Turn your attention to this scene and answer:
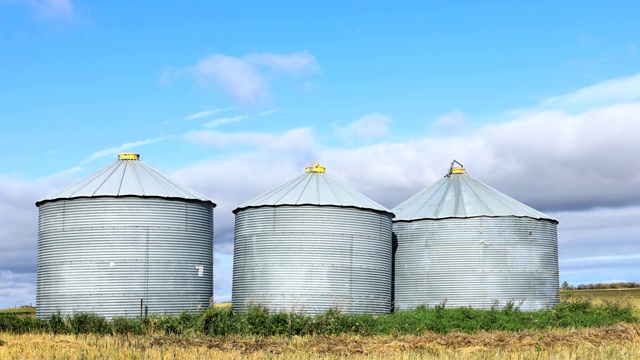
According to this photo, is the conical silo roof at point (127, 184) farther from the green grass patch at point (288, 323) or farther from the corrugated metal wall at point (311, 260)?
the green grass patch at point (288, 323)

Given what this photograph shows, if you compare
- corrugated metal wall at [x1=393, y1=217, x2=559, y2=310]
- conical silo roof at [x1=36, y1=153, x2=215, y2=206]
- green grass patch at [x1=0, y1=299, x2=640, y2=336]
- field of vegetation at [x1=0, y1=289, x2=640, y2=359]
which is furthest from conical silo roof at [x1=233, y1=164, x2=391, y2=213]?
field of vegetation at [x1=0, y1=289, x2=640, y2=359]

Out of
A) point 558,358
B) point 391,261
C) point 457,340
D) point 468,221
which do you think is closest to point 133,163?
point 391,261

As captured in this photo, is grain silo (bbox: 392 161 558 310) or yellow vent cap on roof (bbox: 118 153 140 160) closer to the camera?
yellow vent cap on roof (bbox: 118 153 140 160)

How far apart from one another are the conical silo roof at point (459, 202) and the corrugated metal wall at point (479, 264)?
1.39 feet

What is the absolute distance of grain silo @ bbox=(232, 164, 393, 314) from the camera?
38125mm

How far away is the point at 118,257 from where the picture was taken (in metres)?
36.5

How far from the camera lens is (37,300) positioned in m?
38.2

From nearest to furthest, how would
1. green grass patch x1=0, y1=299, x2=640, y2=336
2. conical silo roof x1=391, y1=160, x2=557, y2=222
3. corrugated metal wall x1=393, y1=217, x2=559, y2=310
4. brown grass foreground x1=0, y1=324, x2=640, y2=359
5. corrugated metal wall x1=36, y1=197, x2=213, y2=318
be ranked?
brown grass foreground x1=0, y1=324, x2=640, y2=359 < green grass patch x1=0, y1=299, x2=640, y2=336 < corrugated metal wall x1=36, y1=197, x2=213, y2=318 < corrugated metal wall x1=393, y1=217, x2=559, y2=310 < conical silo roof x1=391, y1=160, x2=557, y2=222

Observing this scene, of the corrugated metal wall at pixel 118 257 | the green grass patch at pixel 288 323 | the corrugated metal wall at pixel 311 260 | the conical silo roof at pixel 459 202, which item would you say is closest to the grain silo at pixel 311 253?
the corrugated metal wall at pixel 311 260

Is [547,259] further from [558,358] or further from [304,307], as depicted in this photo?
[558,358]

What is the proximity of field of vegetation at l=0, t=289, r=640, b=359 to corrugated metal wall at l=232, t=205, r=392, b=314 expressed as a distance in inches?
68.1

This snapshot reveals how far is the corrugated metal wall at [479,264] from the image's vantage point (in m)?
42.1

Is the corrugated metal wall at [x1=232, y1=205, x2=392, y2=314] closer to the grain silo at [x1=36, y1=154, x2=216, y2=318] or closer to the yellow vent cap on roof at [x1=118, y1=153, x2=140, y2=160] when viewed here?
the grain silo at [x1=36, y1=154, x2=216, y2=318]

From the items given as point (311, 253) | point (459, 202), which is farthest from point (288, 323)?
point (459, 202)
